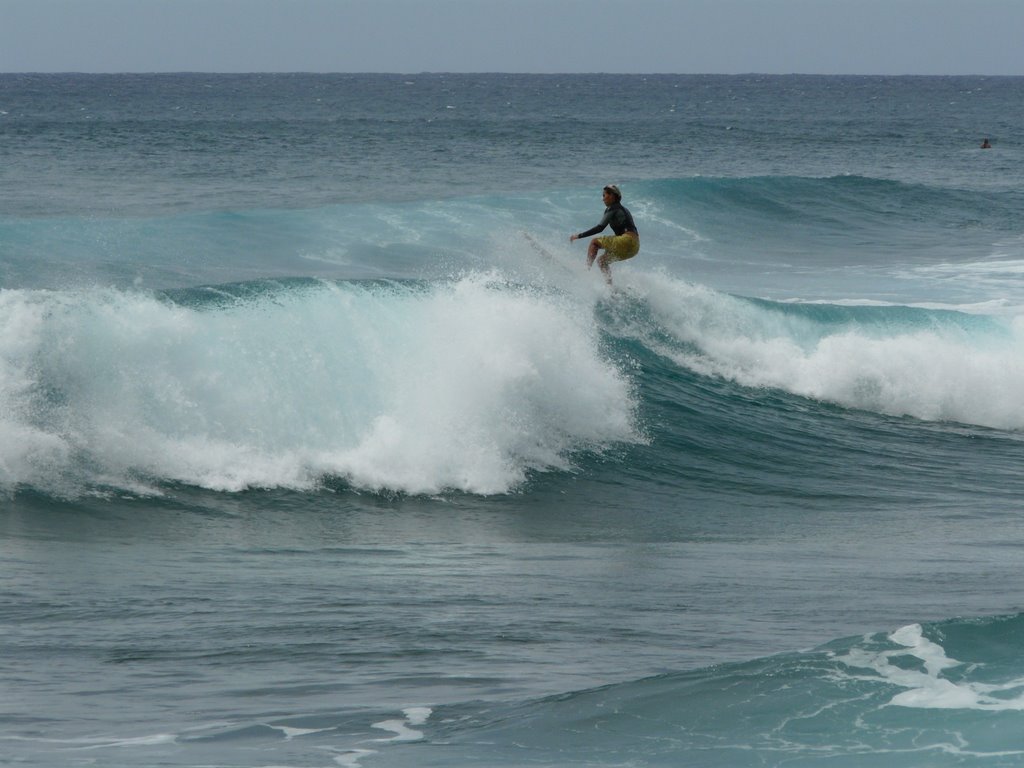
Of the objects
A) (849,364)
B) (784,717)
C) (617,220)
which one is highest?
(617,220)

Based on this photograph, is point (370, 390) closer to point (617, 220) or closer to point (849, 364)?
point (617, 220)

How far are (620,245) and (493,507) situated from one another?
501 centimetres

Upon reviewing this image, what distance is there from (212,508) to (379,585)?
7.78 feet

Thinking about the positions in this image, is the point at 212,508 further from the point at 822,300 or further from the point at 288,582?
the point at 822,300

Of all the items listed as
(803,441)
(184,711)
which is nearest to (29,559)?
(184,711)

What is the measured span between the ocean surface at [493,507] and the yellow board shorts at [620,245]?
0.57 meters

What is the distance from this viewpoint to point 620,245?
14.4 metres

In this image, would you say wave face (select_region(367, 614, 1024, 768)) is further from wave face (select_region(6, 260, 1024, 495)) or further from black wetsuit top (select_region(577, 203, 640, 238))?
black wetsuit top (select_region(577, 203, 640, 238))

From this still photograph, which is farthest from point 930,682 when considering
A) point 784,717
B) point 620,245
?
point 620,245

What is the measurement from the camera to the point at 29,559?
8.23 metres

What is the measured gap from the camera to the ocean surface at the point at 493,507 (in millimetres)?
5754

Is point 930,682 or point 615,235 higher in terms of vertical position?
point 615,235

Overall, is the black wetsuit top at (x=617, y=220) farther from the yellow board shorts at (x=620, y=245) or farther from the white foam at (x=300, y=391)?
the white foam at (x=300, y=391)

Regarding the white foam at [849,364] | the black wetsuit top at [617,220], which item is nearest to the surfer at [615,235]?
the black wetsuit top at [617,220]
